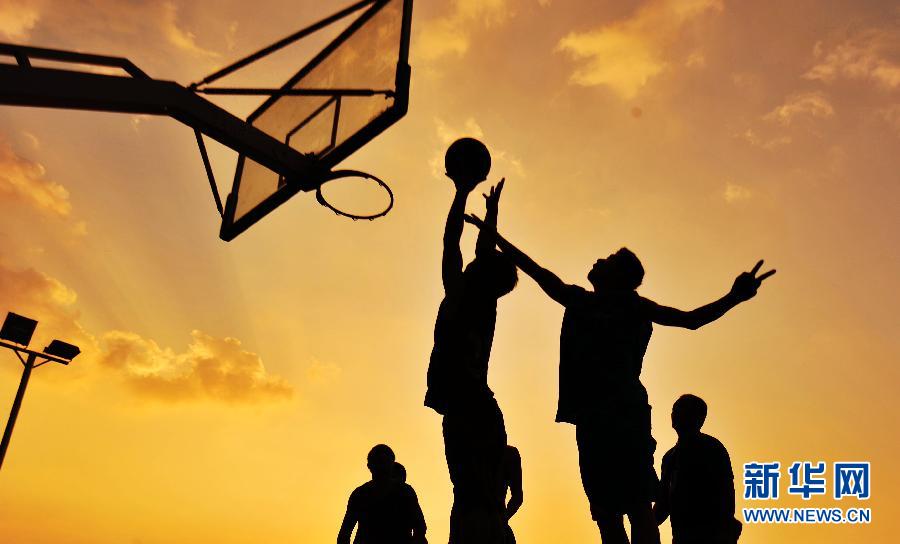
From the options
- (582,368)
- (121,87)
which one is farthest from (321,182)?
(582,368)

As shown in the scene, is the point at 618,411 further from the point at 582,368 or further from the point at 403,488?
the point at 403,488

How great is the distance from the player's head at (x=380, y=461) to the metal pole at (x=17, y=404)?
15701 mm

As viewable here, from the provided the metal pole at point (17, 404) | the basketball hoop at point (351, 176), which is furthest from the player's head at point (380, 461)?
the metal pole at point (17, 404)

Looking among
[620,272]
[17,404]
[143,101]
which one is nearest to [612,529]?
[620,272]

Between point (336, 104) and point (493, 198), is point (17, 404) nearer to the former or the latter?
point (336, 104)

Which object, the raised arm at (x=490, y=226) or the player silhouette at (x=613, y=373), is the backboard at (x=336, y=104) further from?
the player silhouette at (x=613, y=373)

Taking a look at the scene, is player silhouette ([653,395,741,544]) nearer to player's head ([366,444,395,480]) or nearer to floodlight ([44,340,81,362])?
player's head ([366,444,395,480])

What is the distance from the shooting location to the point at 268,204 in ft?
24.2

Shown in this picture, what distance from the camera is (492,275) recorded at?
11.4ft

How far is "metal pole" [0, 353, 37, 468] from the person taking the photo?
686 inches

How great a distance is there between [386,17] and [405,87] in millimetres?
1083

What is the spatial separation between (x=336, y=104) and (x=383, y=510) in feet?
12.9

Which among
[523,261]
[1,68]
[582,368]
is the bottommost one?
[582,368]

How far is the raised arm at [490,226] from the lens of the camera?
12.0ft
